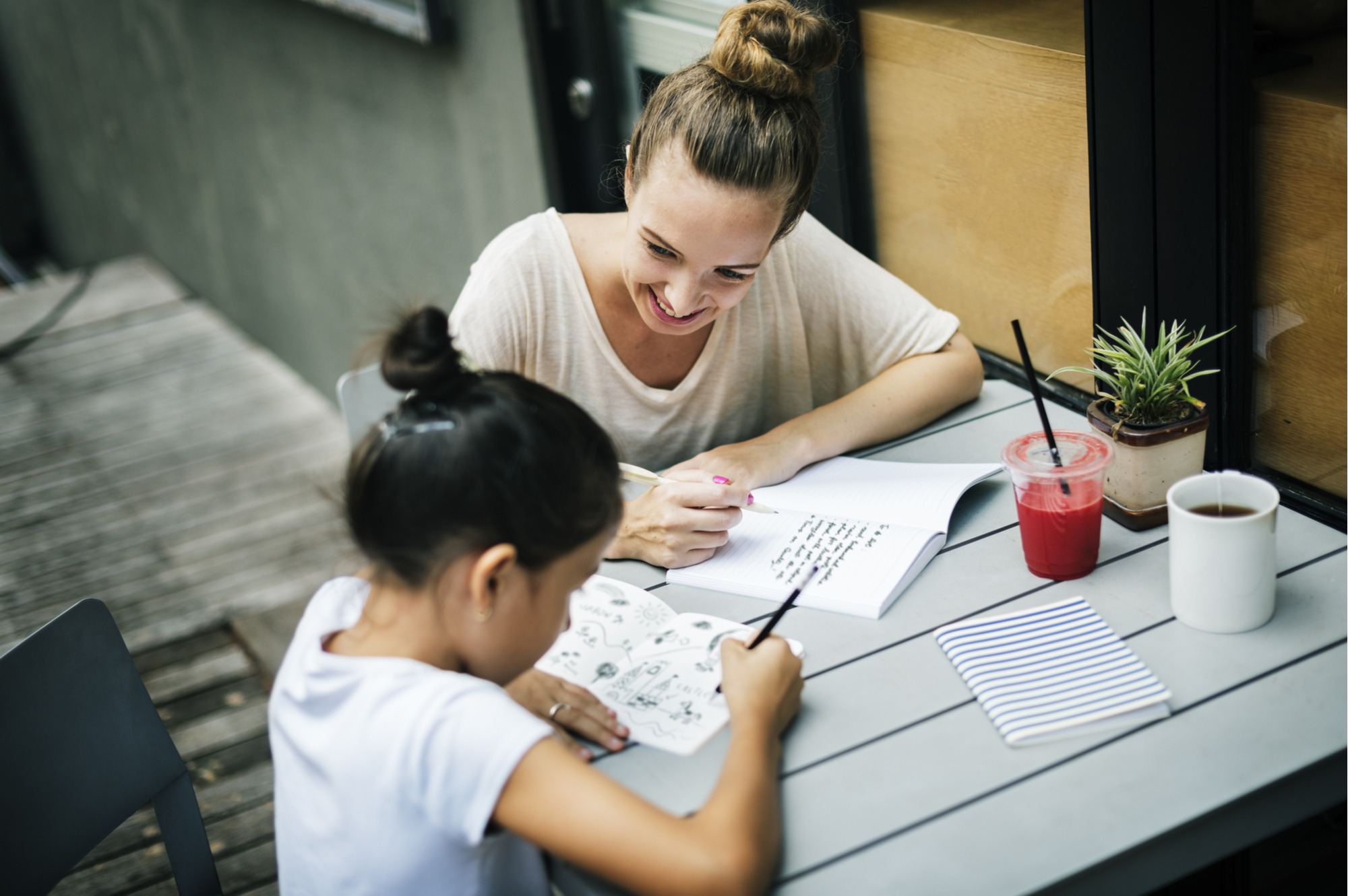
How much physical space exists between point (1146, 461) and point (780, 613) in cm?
44

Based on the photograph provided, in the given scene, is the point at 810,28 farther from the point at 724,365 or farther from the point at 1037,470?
the point at 1037,470

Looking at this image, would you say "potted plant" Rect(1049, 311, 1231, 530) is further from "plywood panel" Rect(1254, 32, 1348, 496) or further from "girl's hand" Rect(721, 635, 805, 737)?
"girl's hand" Rect(721, 635, 805, 737)

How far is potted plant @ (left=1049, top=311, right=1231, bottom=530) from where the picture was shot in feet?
4.28

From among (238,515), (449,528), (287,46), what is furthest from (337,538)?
(287,46)

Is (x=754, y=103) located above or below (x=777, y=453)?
above

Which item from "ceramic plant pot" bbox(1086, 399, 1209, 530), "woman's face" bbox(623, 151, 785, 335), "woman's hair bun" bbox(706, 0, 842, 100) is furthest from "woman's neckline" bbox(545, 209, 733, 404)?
"ceramic plant pot" bbox(1086, 399, 1209, 530)

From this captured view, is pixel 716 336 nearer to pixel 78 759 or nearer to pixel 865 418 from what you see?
pixel 865 418

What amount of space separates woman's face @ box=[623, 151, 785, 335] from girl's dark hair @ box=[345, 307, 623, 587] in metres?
0.49

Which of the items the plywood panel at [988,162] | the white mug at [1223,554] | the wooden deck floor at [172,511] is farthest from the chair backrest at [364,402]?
the white mug at [1223,554]

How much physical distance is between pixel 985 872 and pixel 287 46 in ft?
12.5

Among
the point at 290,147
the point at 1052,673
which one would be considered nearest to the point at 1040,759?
the point at 1052,673

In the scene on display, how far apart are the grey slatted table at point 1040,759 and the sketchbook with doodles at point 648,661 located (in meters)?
0.03

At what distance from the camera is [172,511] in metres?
3.62

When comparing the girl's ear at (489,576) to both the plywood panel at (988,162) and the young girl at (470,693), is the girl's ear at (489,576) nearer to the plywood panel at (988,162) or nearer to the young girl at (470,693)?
the young girl at (470,693)
